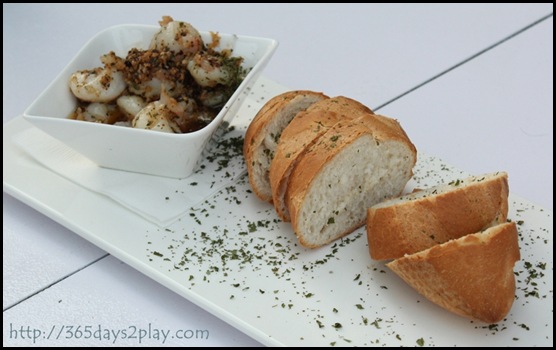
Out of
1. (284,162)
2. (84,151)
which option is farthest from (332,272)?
(84,151)

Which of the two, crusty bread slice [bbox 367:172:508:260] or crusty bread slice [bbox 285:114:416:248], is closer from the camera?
crusty bread slice [bbox 367:172:508:260]

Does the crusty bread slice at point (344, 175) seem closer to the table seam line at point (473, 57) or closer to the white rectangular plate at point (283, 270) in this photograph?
the white rectangular plate at point (283, 270)

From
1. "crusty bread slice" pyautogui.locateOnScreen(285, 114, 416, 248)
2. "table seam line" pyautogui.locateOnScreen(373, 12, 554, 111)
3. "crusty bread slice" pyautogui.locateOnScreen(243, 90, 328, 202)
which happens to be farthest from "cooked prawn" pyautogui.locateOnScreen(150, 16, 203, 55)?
"table seam line" pyautogui.locateOnScreen(373, 12, 554, 111)

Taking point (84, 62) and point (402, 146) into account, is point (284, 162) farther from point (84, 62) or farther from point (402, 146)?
point (84, 62)

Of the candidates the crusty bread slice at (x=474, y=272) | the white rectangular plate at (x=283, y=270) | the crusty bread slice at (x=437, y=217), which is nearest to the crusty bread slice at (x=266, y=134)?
the white rectangular plate at (x=283, y=270)

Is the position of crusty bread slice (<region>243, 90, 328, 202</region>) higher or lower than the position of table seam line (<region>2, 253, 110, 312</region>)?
higher

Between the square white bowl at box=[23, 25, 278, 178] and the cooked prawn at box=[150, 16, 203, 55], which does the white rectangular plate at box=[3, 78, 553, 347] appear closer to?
the square white bowl at box=[23, 25, 278, 178]
